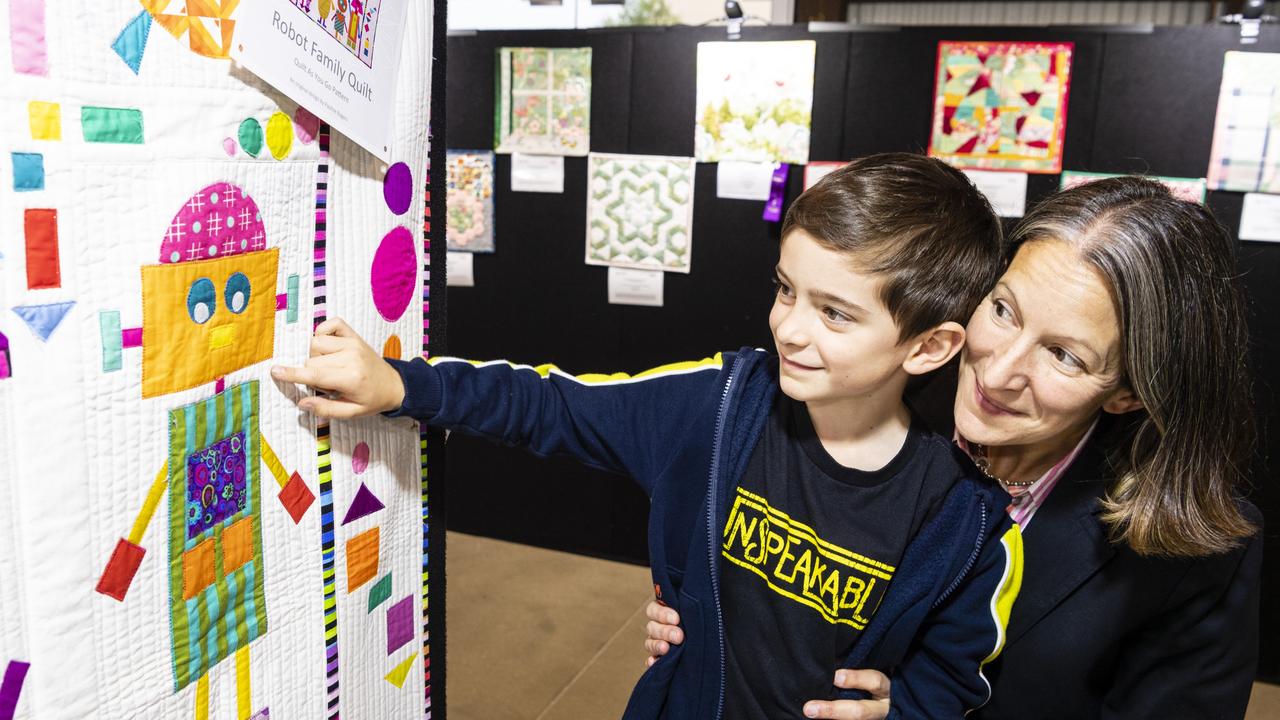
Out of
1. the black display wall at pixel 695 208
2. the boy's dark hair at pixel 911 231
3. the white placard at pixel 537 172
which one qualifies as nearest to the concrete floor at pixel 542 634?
the black display wall at pixel 695 208

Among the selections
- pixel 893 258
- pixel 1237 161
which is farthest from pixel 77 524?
pixel 1237 161

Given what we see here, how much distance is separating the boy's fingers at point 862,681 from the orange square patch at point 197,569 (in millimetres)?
747

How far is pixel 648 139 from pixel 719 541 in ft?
6.78

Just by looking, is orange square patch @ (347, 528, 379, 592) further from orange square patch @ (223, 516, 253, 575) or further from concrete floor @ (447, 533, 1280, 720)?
concrete floor @ (447, 533, 1280, 720)

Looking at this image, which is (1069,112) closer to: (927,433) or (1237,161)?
(1237,161)

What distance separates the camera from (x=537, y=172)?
125 inches

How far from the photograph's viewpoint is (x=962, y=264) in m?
1.14

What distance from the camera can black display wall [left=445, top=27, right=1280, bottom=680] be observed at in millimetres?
2639

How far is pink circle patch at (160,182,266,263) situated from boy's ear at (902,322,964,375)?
751 mm

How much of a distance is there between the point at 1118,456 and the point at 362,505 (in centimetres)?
96

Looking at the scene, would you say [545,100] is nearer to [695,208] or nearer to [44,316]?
[695,208]

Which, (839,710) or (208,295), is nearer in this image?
(208,295)

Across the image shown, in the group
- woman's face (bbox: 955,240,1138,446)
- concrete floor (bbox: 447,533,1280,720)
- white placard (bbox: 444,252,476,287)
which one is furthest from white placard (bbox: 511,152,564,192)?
woman's face (bbox: 955,240,1138,446)

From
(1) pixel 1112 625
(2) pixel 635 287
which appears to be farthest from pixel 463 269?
(1) pixel 1112 625
